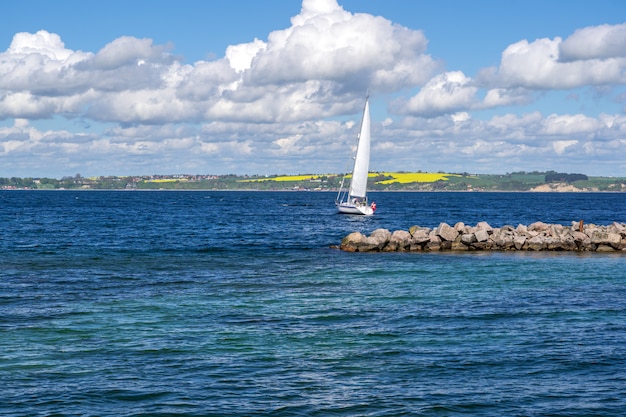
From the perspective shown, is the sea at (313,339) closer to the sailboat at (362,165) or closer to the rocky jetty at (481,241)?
the rocky jetty at (481,241)

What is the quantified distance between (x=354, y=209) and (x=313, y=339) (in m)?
98.7

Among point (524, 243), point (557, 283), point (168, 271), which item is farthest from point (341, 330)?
point (524, 243)

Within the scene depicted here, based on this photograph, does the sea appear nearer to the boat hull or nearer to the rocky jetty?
the rocky jetty

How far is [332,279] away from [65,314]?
16.0m

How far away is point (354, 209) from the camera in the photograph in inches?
4838

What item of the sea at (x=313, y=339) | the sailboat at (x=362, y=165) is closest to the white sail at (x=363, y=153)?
the sailboat at (x=362, y=165)

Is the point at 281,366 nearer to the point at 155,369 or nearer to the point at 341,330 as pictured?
the point at 155,369

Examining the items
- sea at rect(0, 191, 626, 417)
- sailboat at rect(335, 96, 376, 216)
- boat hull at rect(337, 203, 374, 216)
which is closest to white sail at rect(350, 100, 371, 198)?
sailboat at rect(335, 96, 376, 216)

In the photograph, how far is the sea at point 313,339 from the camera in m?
18.0

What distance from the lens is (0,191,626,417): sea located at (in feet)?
58.9

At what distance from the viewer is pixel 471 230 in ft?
201

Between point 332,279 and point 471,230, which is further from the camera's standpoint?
point 471,230

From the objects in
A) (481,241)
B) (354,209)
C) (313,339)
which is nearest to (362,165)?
(354,209)

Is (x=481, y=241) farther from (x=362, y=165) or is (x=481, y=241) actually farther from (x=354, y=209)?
(x=354, y=209)
